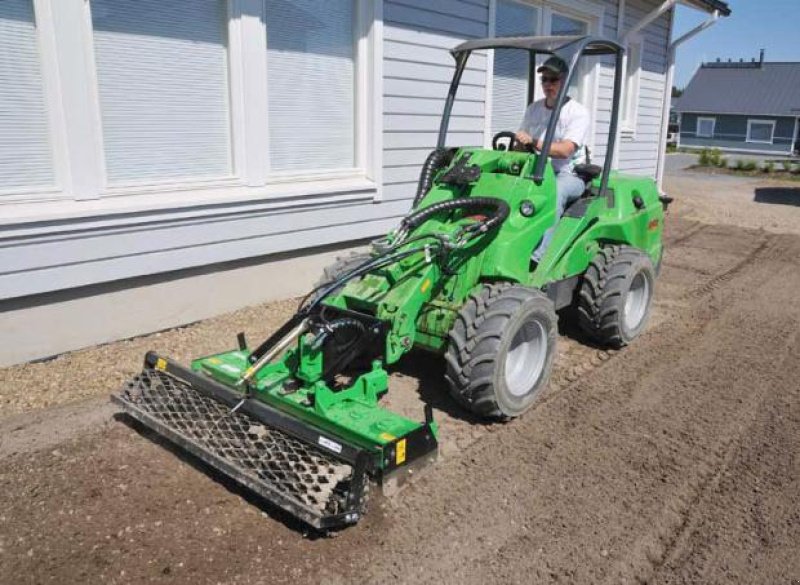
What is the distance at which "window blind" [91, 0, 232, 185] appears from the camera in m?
4.95

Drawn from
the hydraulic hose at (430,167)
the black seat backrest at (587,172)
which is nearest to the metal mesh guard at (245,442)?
the hydraulic hose at (430,167)

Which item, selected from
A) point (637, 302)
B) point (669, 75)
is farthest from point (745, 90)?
point (637, 302)

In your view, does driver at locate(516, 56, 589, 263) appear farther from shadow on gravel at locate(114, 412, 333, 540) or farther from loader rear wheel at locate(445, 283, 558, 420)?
shadow on gravel at locate(114, 412, 333, 540)

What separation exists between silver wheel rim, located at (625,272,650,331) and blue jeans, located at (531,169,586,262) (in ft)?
3.08

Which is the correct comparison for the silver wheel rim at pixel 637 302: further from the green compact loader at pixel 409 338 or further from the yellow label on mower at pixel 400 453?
the yellow label on mower at pixel 400 453

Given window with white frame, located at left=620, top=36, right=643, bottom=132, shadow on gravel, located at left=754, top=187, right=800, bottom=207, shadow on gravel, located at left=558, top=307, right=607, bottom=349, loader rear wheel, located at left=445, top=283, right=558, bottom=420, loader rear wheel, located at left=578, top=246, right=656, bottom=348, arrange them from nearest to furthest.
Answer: loader rear wheel, located at left=445, top=283, right=558, bottom=420 < loader rear wheel, located at left=578, top=246, right=656, bottom=348 < shadow on gravel, located at left=558, top=307, right=607, bottom=349 < window with white frame, located at left=620, top=36, right=643, bottom=132 < shadow on gravel, located at left=754, top=187, right=800, bottom=207

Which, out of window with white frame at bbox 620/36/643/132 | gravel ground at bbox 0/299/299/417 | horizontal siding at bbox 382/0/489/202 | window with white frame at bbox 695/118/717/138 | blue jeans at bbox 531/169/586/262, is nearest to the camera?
gravel ground at bbox 0/299/299/417

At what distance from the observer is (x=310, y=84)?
6293 mm

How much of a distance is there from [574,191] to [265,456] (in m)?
3.12

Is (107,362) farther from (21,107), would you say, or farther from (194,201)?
(21,107)

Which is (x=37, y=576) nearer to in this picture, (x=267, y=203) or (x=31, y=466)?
(x=31, y=466)

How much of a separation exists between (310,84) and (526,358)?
335 cm

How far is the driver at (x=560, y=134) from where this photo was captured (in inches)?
187

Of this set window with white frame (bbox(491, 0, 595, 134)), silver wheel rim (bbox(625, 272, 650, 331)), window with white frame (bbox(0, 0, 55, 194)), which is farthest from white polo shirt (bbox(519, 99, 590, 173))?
window with white frame (bbox(0, 0, 55, 194))
